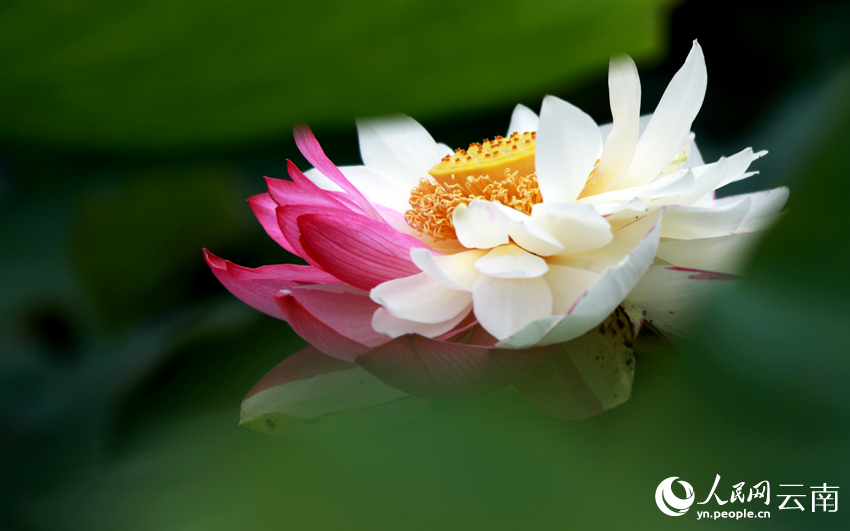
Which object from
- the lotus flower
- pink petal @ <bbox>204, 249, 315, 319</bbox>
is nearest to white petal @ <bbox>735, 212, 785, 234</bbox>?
the lotus flower

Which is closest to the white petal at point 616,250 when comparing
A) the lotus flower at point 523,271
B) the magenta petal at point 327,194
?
the lotus flower at point 523,271

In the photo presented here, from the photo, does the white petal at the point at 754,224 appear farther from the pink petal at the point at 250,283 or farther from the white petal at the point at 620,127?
the pink petal at the point at 250,283

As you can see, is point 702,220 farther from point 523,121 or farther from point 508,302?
point 523,121

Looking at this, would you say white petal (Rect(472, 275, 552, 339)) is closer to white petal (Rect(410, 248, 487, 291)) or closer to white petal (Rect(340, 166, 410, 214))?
white petal (Rect(410, 248, 487, 291))

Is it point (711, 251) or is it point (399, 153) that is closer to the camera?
point (711, 251)

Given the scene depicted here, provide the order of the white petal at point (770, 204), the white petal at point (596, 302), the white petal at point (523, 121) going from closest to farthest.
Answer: the white petal at point (596, 302) → the white petal at point (770, 204) → the white petal at point (523, 121)

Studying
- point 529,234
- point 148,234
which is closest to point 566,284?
point 529,234
